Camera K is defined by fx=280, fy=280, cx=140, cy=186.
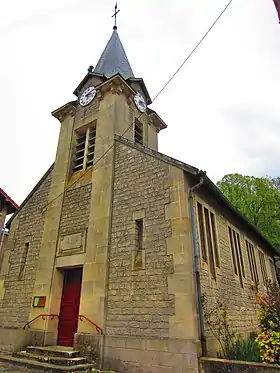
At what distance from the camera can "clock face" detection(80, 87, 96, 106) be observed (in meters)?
11.3

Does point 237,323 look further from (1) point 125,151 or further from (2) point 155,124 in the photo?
(2) point 155,124

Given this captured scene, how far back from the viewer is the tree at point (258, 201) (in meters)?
20.2

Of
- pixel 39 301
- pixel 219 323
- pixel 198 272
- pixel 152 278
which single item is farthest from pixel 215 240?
pixel 39 301

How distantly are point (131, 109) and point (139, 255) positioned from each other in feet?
20.1

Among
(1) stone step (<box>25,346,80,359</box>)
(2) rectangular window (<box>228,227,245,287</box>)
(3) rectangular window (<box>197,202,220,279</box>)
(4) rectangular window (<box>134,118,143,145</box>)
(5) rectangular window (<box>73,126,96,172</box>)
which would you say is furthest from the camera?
(4) rectangular window (<box>134,118,143,145</box>)

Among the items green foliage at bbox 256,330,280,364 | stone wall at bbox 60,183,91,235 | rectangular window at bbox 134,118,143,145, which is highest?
rectangular window at bbox 134,118,143,145

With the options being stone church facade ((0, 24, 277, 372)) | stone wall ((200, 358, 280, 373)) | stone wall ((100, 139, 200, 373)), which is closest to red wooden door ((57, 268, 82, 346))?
stone church facade ((0, 24, 277, 372))

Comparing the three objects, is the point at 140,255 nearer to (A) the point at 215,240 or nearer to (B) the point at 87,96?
(A) the point at 215,240

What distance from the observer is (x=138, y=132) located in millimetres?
11352

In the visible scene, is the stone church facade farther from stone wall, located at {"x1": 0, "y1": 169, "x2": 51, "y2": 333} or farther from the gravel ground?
the gravel ground

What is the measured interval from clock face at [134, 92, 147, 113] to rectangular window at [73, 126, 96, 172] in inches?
81.7

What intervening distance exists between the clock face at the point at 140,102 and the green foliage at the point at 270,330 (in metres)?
8.08

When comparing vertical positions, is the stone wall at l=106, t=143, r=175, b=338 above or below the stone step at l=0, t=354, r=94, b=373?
above

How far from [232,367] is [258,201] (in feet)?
57.0
